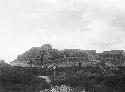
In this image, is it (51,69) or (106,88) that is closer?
(106,88)

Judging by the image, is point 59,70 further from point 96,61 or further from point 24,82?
point 24,82

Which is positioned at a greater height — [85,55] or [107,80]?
[85,55]

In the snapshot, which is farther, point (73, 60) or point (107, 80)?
point (73, 60)

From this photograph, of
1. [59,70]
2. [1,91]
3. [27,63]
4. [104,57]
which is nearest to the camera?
[1,91]

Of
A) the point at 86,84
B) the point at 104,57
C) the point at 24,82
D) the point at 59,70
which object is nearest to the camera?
the point at 86,84

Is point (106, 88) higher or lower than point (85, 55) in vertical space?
lower

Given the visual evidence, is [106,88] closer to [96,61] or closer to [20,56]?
[96,61]

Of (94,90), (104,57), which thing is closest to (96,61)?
(104,57)

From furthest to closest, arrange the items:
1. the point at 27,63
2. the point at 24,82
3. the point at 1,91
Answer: the point at 27,63
the point at 24,82
the point at 1,91

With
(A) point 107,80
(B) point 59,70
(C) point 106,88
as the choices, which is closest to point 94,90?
(C) point 106,88
